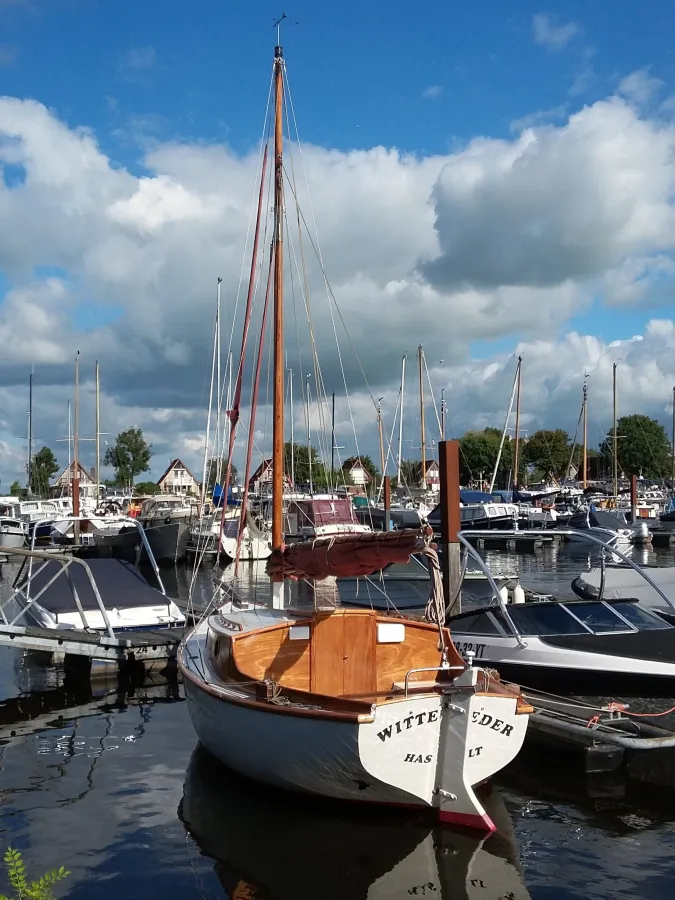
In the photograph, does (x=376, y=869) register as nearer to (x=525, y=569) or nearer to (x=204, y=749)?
(x=204, y=749)

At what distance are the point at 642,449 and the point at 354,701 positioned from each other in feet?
426

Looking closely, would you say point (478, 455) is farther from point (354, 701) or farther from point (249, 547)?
point (354, 701)

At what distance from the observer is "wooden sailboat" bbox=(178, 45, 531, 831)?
378 inches

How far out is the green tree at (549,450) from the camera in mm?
134250

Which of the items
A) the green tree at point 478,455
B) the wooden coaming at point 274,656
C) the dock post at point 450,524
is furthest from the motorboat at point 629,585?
the green tree at point 478,455

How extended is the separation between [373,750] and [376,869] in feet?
4.41

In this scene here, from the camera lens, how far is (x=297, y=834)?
10.3 metres

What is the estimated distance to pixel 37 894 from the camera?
15.4ft

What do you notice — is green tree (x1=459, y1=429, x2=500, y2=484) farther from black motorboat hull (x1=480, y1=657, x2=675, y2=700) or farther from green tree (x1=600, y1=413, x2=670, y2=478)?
black motorboat hull (x1=480, y1=657, x2=675, y2=700)

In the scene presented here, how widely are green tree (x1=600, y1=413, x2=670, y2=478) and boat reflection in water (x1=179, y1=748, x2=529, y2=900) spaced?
402 ft

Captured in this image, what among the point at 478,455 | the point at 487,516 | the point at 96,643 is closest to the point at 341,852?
the point at 96,643

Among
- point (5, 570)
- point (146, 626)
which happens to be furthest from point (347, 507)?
point (146, 626)

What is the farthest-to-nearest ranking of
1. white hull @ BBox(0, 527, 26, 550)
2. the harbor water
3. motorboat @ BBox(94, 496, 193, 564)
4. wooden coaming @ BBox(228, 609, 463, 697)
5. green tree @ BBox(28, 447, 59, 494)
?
green tree @ BBox(28, 447, 59, 494) → white hull @ BBox(0, 527, 26, 550) → motorboat @ BBox(94, 496, 193, 564) → wooden coaming @ BBox(228, 609, 463, 697) → the harbor water

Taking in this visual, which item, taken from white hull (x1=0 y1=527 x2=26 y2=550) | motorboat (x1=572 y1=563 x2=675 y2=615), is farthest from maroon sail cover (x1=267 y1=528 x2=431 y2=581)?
white hull (x1=0 y1=527 x2=26 y2=550)
